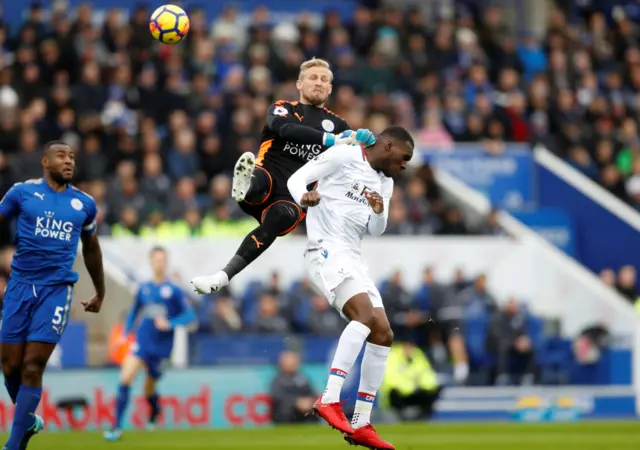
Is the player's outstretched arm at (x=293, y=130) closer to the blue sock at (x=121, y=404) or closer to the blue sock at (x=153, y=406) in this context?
the blue sock at (x=121, y=404)

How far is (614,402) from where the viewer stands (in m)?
21.1

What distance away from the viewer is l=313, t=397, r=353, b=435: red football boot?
10555 millimetres

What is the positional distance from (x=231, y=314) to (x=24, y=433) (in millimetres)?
9313

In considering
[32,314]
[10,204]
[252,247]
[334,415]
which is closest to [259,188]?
[252,247]

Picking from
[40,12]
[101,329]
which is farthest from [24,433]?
[40,12]

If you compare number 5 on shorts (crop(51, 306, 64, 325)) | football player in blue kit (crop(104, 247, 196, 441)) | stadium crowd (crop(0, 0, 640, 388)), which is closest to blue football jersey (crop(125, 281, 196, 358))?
football player in blue kit (crop(104, 247, 196, 441))

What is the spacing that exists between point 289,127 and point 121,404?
18.6 ft

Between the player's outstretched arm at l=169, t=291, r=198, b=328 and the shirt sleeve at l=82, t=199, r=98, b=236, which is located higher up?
the shirt sleeve at l=82, t=199, r=98, b=236

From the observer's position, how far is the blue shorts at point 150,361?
16875 mm

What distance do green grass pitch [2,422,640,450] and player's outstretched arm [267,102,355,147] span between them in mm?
3186

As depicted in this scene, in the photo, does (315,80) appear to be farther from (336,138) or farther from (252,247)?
(252,247)

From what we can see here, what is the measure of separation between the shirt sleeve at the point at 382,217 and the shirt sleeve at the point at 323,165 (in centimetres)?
37

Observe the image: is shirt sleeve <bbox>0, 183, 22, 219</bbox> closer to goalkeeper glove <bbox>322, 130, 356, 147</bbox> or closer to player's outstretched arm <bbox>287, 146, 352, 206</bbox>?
player's outstretched arm <bbox>287, 146, 352, 206</bbox>

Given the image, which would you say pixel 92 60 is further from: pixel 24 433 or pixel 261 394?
pixel 24 433
